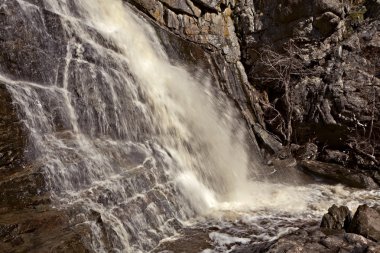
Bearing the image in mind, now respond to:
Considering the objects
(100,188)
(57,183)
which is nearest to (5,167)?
(57,183)

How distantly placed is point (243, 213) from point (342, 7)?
10990mm

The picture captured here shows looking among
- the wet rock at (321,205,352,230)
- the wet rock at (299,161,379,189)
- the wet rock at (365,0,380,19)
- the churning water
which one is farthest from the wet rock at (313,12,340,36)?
the wet rock at (321,205,352,230)

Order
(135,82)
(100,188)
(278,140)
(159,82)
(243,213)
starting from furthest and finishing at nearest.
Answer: (278,140) → (159,82) → (135,82) → (243,213) → (100,188)

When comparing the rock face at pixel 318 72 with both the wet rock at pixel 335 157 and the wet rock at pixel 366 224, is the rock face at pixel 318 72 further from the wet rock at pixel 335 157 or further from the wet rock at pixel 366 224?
the wet rock at pixel 366 224

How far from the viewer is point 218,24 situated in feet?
58.3

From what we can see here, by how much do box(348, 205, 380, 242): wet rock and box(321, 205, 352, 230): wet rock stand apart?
29 cm

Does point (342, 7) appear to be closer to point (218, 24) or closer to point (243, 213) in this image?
point (218, 24)

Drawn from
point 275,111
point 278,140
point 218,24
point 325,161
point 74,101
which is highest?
point 218,24

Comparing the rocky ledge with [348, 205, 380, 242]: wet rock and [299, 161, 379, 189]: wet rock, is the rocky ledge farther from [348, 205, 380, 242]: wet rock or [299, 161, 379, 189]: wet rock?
[299, 161, 379, 189]: wet rock

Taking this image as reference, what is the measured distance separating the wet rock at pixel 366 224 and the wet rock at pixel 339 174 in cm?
550

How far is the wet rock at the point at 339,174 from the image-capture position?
12.7m

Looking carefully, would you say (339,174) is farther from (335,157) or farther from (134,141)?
(134,141)

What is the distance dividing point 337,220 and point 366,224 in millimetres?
851

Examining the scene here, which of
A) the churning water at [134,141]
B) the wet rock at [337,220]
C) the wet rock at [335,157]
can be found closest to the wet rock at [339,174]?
the wet rock at [335,157]
